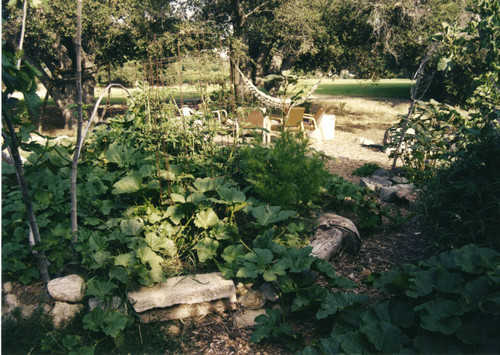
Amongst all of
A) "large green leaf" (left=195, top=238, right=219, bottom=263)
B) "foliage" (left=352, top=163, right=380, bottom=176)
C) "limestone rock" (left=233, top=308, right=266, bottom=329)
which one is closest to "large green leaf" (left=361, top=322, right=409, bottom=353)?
"limestone rock" (left=233, top=308, right=266, bottom=329)

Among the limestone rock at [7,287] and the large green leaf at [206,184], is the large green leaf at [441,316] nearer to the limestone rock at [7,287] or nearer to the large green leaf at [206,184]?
the large green leaf at [206,184]

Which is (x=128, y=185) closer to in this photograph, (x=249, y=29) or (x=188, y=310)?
(x=188, y=310)

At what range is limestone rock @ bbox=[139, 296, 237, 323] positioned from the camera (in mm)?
2047

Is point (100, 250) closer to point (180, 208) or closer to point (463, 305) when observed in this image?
point (180, 208)

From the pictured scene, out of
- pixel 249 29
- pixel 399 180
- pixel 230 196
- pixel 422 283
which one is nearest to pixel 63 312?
pixel 230 196

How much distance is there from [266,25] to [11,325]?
9.12m

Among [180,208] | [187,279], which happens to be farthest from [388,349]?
[180,208]

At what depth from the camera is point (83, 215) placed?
2.39 metres

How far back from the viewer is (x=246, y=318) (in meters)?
2.09

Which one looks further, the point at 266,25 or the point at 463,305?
the point at 266,25

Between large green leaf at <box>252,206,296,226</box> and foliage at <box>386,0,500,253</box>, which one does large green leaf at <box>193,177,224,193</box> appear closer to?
large green leaf at <box>252,206,296,226</box>

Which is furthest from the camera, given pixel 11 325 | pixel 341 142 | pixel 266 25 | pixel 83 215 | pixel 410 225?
pixel 266 25

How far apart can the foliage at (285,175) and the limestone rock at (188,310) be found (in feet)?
2.67

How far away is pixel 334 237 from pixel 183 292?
115 centimetres
